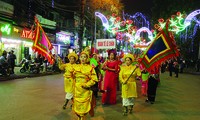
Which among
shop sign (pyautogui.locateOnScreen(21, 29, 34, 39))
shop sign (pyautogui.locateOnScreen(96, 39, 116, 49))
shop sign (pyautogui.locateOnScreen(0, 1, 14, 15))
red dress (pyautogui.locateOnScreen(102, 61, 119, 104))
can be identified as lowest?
red dress (pyautogui.locateOnScreen(102, 61, 119, 104))

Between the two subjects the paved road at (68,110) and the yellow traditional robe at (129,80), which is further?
the yellow traditional robe at (129,80)

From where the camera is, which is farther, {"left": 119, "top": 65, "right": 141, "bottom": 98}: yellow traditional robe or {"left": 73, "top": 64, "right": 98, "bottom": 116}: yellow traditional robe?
{"left": 119, "top": 65, "right": 141, "bottom": 98}: yellow traditional robe

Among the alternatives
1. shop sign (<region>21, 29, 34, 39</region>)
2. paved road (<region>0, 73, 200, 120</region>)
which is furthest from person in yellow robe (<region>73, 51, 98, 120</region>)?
shop sign (<region>21, 29, 34, 39</region>)

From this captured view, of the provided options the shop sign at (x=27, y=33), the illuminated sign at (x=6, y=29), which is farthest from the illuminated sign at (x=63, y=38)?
the illuminated sign at (x=6, y=29)

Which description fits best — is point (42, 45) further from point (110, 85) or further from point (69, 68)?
point (110, 85)

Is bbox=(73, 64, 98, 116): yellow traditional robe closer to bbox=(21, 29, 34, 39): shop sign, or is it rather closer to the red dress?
the red dress

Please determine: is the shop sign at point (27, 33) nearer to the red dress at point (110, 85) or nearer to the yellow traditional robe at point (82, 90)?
the red dress at point (110, 85)

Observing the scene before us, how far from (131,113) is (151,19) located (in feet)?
134

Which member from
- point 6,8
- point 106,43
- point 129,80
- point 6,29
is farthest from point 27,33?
point 129,80

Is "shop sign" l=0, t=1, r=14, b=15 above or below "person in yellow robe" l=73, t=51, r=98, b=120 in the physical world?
above

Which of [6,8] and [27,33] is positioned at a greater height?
[6,8]

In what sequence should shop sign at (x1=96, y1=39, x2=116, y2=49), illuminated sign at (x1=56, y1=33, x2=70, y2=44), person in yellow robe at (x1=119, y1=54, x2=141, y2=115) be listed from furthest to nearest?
illuminated sign at (x1=56, y1=33, x2=70, y2=44)
shop sign at (x1=96, y1=39, x2=116, y2=49)
person in yellow robe at (x1=119, y1=54, x2=141, y2=115)

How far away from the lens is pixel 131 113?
830cm

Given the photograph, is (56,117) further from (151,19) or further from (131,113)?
(151,19)
